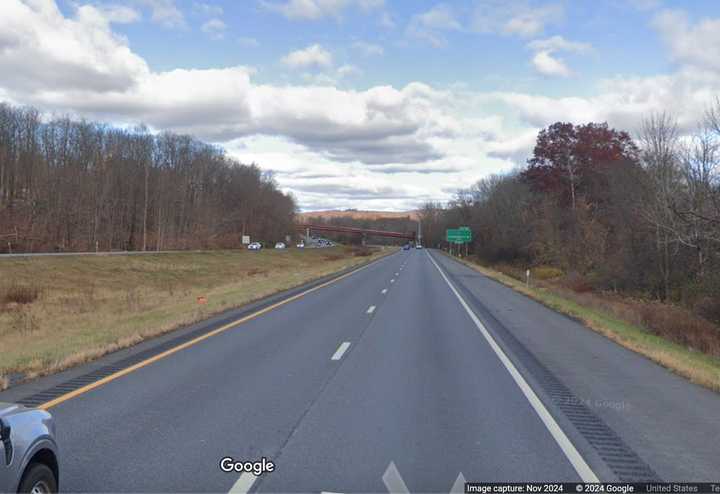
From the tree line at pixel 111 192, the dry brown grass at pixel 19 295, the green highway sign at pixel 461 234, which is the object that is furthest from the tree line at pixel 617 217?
the tree line at pixel 111 192

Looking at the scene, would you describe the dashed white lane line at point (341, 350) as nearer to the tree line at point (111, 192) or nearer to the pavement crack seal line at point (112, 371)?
the pavement crack seal line at point (112, 371)

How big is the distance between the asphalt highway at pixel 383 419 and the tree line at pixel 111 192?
59.4 metres

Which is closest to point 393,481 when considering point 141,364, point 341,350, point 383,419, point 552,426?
point 383,419

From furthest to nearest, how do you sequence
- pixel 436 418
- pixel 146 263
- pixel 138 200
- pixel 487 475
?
pixel 138 200
pixel 146 263
pixel 436 418
pixel 487 475

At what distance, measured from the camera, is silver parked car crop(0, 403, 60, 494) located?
3.71 meters

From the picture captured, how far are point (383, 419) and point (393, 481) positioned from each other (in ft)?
6.41

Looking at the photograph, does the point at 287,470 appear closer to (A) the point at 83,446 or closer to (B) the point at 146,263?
(A) the point at 83,446

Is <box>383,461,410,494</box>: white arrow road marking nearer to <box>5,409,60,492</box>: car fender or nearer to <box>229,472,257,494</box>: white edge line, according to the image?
<box>229,472,257,494</box>: white edge line

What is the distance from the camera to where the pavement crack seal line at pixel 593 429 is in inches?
216

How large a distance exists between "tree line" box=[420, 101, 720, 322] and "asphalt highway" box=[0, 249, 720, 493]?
622 inches

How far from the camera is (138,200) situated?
9662 cm

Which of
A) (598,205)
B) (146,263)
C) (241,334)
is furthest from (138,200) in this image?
(241,334)

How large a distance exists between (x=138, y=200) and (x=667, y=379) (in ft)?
312

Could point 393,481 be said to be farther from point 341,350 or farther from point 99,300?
point 99,300
